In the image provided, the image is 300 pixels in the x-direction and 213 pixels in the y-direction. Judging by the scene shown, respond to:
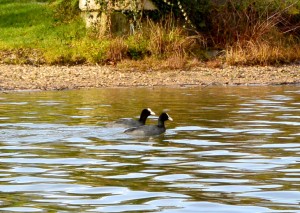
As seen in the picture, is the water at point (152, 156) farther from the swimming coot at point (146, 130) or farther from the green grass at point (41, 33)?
the green grass at point (41, 33)

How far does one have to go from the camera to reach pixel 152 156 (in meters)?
13.0

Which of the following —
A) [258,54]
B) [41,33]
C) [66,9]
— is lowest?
[258,54]

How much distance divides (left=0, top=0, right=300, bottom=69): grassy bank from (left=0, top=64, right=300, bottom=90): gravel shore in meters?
0.76

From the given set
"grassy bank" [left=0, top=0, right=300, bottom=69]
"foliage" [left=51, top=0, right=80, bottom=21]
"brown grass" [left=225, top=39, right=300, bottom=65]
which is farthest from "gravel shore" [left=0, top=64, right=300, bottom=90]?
"foliage" [left=51, top=0, right=80, bottom=21]

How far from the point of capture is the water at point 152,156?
9586mm

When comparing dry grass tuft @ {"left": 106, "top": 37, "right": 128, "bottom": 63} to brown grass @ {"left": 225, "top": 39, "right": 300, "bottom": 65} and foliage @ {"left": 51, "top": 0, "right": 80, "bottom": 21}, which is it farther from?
foliage @ {"left": 51, "top": 0, "right": 80, "bottom": 21}

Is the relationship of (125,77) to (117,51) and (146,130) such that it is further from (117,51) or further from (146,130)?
(146,130)

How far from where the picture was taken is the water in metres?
9.59

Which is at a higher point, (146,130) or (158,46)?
(158,46)

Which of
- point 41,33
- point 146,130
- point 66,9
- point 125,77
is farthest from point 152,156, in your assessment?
point 66,9

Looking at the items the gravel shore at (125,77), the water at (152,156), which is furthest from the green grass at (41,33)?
the water at (152,156)

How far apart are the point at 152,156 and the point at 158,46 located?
15596mm

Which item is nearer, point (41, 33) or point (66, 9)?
point (41, 33)

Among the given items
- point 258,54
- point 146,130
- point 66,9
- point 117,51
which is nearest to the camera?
point 146,130
